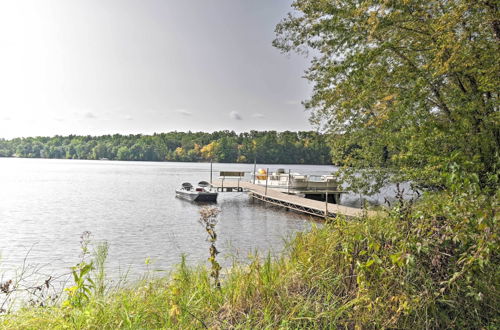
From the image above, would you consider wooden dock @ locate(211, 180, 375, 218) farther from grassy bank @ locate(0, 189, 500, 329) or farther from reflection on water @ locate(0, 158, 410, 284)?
grassy bank @ locate(0, 189, 500, 329)

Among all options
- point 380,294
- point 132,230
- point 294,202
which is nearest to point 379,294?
point 380,294

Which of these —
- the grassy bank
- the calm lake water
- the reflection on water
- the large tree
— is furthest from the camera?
the reflection on water

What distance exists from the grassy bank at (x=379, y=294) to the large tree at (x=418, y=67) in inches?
188

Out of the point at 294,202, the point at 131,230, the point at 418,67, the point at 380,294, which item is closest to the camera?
the point at 380,294

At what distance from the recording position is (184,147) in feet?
436

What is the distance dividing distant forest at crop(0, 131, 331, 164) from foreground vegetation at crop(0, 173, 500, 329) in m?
93.3

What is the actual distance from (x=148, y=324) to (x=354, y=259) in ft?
6.39

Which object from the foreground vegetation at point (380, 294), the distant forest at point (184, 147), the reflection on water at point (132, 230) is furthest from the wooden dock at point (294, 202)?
the distant forest at point (184, 147)

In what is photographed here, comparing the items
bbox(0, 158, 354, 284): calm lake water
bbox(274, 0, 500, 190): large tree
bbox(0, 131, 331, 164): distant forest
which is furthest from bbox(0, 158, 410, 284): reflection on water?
bbox(0, 131, 331, 164): distant forest

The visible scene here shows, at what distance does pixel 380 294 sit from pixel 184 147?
132 m

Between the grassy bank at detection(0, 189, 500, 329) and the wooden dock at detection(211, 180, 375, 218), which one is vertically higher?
the grassy bank at detection(0, 189, 500, 329)

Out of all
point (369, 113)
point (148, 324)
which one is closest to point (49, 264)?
point (148, 324)

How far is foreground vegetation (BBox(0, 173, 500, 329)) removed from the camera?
9.75ft

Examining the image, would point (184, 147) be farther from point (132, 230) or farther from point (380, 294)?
point (380, 294)
